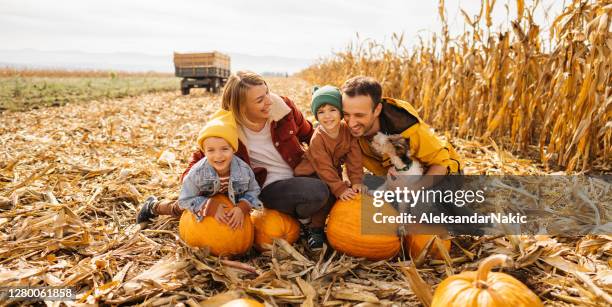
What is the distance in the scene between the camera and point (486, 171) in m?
4.10

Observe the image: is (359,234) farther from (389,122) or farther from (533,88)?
(533,88)

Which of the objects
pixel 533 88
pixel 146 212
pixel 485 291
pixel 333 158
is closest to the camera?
pixel 485 291

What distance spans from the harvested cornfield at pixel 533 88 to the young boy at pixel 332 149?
2436 millimetres

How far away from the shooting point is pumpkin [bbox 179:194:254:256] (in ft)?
8.35

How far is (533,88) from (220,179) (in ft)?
13.4

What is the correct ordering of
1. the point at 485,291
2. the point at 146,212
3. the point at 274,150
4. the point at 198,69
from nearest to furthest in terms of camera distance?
the point at 485,291 → the point at 274,150 → the point at 146,212 → the point at 198,69

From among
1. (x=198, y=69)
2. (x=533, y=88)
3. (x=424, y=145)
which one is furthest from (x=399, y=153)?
(x=198, y=69)

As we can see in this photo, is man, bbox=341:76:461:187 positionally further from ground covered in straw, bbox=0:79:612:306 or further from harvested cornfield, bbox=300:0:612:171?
harvested cornfield, bbox=300:0:612:171

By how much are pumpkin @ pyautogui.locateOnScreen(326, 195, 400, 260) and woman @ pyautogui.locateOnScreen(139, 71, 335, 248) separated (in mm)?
199

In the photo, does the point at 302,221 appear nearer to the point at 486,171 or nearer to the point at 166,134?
the point at 486,171

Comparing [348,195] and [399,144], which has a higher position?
[399,144]

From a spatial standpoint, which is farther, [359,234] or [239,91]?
[239,91]

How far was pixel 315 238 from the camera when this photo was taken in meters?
2.79

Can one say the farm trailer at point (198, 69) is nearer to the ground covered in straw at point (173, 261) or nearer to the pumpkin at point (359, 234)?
the ground covered in straw at point (173, 261)
